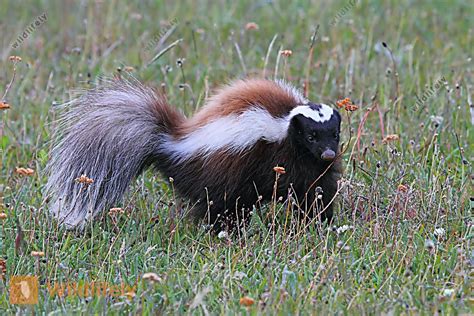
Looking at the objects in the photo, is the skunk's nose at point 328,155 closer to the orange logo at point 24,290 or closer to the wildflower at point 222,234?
the wildflower at point 222,234

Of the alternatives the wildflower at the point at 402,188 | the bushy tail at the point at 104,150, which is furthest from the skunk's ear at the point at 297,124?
the bushy tail at the point at 104,150

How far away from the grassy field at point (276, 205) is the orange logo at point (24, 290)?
4cm

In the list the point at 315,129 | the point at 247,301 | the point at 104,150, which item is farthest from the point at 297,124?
the point at 247,301

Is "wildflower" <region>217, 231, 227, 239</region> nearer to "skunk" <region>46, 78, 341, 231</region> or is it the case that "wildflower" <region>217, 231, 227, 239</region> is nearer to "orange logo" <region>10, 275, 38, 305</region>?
"skunk" <region>46, 78, 341, 231</region>

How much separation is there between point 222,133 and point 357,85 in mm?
2942

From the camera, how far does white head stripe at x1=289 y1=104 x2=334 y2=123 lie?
5.54 meters

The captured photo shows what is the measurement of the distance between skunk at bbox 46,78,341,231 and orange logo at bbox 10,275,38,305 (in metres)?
0.73

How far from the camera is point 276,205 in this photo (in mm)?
5766

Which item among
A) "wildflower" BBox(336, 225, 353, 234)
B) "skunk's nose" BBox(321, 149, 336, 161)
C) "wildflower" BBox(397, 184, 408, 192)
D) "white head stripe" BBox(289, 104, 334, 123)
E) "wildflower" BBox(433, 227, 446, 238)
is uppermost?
"white head stripe" BBox(289, 104, 334, 123)

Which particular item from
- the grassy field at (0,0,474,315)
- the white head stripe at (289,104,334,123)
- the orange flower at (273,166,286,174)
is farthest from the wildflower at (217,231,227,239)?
the white head stripe at (289,104,334,123)

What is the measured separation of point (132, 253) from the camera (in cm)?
545

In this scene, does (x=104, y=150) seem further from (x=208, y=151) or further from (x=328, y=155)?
(x=328, y=155)

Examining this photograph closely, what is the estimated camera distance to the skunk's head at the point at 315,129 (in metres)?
5.54

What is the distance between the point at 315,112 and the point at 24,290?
76.7 inches
